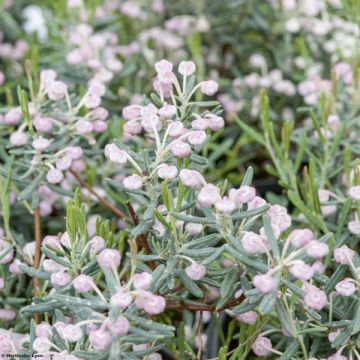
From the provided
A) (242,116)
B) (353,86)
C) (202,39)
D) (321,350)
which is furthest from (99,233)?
(202,39)

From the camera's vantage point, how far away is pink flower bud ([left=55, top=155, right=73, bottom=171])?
0.81 metres

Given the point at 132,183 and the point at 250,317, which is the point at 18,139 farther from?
the point at 250,317

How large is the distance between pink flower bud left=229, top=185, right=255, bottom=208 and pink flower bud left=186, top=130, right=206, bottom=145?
0.08 m

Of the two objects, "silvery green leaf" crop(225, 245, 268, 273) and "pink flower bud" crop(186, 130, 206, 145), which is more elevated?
"pink flower bud" crop(186, 130, 206, 145)

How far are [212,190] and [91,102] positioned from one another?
289 mm

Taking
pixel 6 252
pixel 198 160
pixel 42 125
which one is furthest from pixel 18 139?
pixel 198 160

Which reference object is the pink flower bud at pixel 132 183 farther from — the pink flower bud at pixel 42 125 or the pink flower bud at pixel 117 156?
the pink flower bud at pixel 42 125

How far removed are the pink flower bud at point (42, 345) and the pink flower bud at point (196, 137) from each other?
23cm

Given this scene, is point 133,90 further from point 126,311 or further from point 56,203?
point 126,311

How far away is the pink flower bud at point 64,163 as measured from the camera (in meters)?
0.81

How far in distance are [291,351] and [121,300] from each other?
0.20 metres

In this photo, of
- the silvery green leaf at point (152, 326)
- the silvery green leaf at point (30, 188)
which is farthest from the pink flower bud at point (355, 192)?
the silvery green leaf at point (30, 188)

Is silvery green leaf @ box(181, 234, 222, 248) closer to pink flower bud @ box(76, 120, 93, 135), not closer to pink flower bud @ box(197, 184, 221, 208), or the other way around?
pink flower bud @ box(197, 184, 221, 208)

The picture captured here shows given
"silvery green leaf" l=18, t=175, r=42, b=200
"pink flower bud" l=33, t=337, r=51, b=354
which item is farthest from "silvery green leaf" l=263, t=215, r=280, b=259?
"silvery green leaf" l=18, t=175, r=42, b=200
